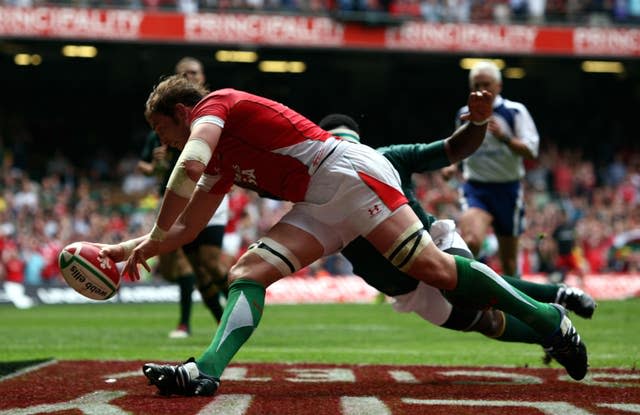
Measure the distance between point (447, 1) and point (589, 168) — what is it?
6026mm

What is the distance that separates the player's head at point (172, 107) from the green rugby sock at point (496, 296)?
170 centimetres

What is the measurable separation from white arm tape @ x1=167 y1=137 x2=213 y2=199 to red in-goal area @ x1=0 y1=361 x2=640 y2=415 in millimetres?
1079

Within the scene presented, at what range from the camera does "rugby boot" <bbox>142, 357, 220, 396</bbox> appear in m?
5.56

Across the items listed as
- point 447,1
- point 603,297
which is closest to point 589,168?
point 447,1

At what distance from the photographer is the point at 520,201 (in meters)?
10.5

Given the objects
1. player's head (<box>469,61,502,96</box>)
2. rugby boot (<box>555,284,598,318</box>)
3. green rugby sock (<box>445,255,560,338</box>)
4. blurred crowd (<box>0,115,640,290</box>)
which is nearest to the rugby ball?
green rugby sock (<box>445,255,560,338</box>)

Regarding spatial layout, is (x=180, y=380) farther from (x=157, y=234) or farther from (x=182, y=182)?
Result: (x=182, y=182)

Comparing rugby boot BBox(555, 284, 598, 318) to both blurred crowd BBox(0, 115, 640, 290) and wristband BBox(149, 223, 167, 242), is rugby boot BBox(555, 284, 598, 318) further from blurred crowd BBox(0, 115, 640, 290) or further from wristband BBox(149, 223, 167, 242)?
blurred crowd BBox(0, 115, 640, 290)

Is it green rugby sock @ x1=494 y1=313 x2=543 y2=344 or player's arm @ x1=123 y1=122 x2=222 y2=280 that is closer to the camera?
player's arm @ x1=123 y1=122 x2=222 y2=280

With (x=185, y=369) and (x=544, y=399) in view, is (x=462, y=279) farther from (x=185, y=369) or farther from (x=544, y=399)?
(x=185, y=369)

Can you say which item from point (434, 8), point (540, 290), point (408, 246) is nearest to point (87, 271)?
point (408, 246)

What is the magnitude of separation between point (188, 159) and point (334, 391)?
160 cm

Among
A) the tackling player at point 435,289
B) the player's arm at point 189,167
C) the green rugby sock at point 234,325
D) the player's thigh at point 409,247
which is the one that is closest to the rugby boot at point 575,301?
the tackling player at point 435,289

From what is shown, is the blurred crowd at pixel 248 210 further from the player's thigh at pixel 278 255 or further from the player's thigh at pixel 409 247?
the player's thigh at pixel 409 247
